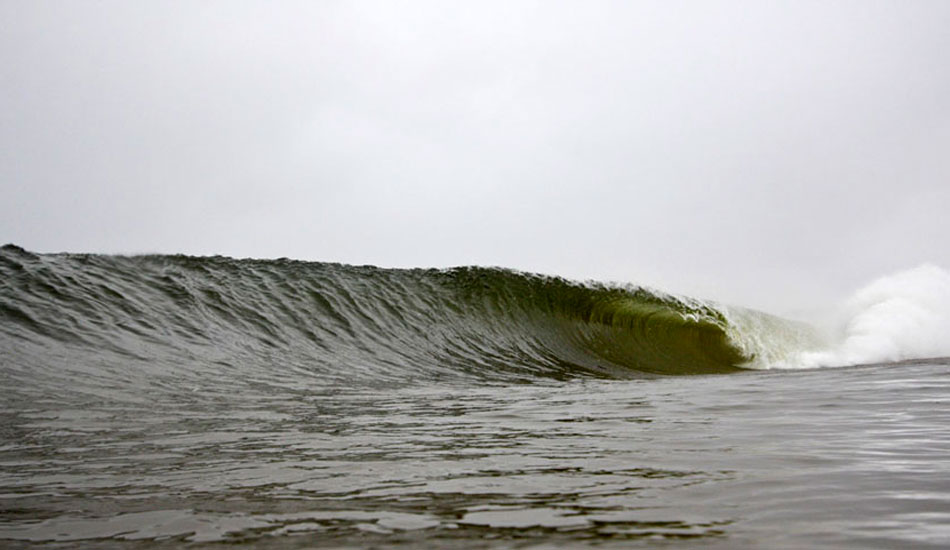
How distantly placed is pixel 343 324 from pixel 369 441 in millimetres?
7362

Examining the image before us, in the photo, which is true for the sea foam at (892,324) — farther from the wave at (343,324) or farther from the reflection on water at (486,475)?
the reflection on water at (486,475)

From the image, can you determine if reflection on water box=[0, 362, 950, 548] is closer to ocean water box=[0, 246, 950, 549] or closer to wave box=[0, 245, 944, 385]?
ocean water box=[0, 246, 950, 549]

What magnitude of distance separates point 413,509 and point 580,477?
0.60 metres

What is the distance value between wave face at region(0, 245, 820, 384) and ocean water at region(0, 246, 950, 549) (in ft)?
0.18

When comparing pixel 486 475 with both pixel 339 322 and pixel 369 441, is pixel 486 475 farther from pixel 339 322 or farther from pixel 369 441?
pixel 339 322

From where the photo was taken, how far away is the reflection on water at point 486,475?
5.01 ft

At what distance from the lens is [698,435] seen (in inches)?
119

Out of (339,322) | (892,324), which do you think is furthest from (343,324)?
(892,324)

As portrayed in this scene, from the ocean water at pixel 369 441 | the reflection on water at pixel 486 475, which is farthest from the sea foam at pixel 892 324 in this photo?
the reflection on water at pixel 486 475

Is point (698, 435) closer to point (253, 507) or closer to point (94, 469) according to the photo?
point (253, 507)

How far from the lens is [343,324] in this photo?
10305 mm

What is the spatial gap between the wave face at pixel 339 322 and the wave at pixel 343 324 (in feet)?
0.09

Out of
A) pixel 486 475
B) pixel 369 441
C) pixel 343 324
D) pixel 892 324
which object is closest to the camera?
pixel 486 475

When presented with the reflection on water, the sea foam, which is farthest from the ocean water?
the sea foam
